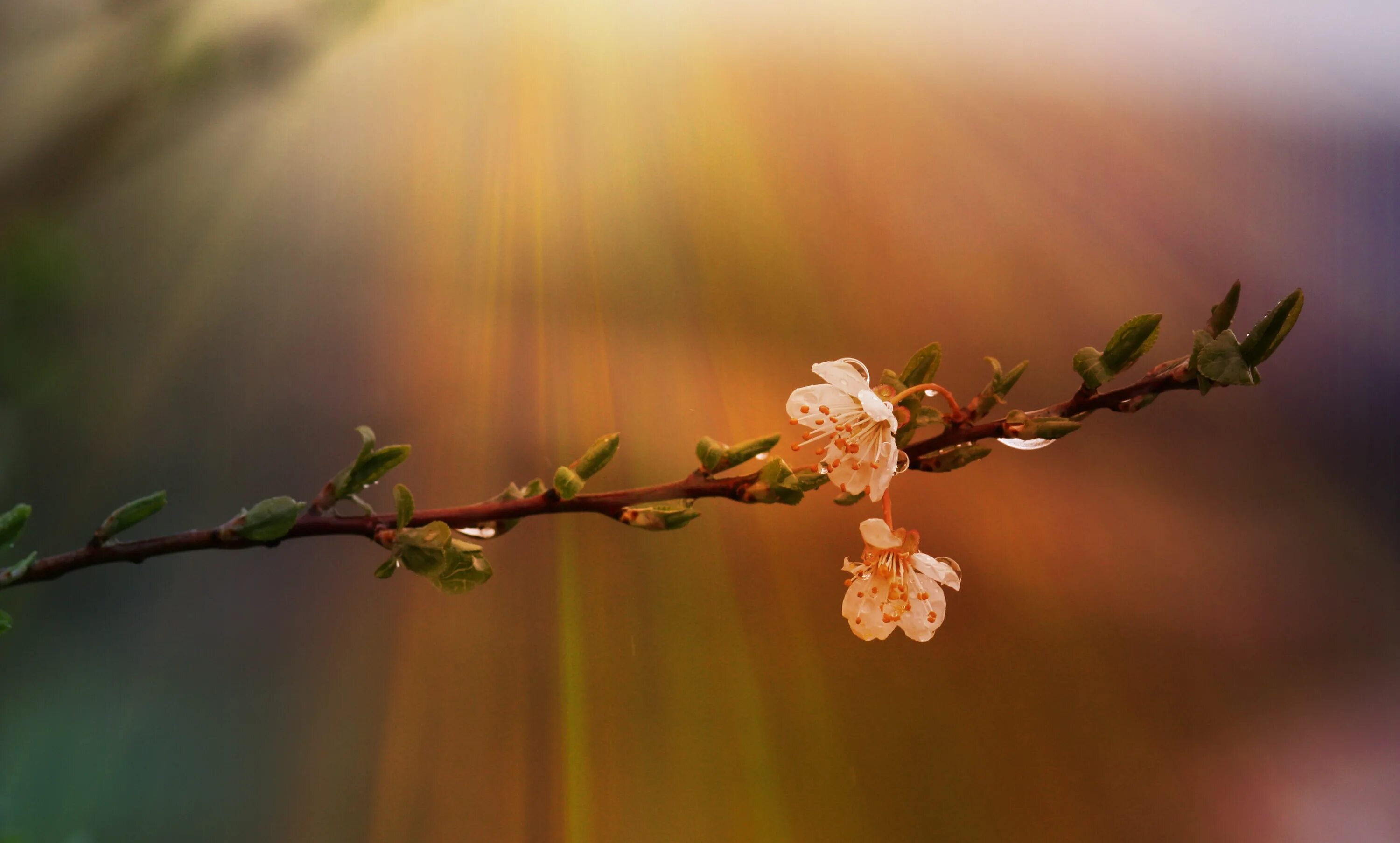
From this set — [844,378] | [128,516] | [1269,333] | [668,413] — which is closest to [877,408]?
[844,378]

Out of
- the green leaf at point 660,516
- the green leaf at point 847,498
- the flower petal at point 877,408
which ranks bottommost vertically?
the green leaf at point 660,516

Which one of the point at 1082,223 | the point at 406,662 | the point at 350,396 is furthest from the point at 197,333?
the point at 1082,223

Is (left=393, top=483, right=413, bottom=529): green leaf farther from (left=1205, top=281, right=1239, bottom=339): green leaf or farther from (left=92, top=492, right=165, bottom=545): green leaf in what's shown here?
(left=1205, top=281, right=1239, bottom=339): green leaf

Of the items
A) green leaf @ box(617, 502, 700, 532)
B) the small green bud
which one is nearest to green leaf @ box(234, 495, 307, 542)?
the small green bud

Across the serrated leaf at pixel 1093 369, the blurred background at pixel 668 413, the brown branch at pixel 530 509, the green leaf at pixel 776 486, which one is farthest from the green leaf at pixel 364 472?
the blurred background at pixel 668 413

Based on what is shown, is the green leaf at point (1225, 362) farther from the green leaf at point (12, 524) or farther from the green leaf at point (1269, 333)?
the green leaf at point (12, 524)

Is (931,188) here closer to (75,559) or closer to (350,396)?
(350,396)

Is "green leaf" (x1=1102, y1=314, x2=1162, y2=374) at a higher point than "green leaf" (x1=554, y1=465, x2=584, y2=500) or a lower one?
higher
